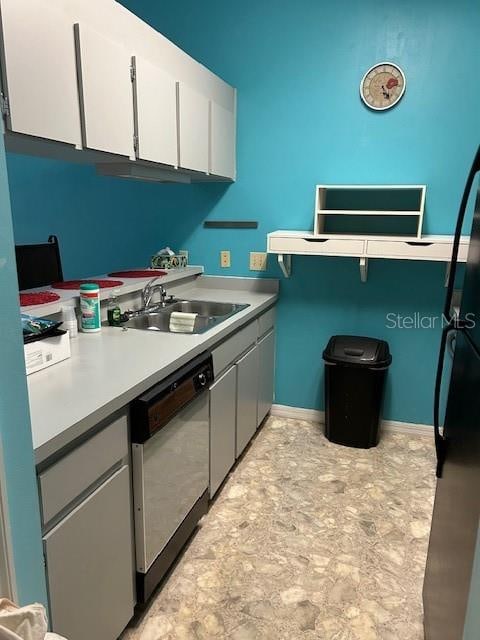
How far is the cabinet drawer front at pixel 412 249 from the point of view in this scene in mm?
2543

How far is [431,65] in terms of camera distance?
8.63 ft

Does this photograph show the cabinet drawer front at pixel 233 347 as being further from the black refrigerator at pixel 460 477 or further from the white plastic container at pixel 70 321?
the black refrigerator at pixel 460 477

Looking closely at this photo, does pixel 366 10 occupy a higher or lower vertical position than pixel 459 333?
higher

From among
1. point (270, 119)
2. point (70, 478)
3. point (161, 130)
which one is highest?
point (270, 119)

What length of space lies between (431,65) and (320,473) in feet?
7.79

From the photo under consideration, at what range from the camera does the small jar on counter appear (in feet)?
6.45

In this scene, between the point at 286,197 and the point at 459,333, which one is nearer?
the point at 459,333

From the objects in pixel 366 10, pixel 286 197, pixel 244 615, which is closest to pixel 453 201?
pixel 286 197

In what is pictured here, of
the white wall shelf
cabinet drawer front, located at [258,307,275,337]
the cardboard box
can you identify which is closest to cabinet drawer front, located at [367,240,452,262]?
the white wall shelf

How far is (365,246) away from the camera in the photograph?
2662 mm

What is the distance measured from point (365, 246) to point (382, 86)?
3.15 feet

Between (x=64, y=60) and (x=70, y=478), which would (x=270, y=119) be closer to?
(x=64, y=60)

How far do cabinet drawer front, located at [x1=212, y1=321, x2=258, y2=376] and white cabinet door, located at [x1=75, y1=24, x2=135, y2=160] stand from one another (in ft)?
3.12

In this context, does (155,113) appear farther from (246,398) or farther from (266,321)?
(246,398)
